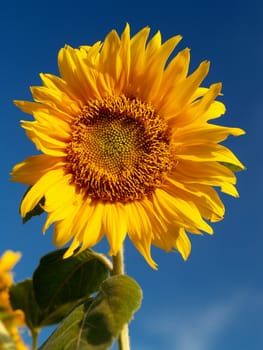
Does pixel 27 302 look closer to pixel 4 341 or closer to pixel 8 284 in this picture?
pixel 8 284

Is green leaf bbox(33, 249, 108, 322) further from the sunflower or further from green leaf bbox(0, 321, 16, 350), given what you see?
green leaf bbox(0, 321, 16, 350)

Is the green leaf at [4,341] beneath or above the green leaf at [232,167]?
beneath

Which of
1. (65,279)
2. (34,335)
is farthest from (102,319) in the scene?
(34,335)

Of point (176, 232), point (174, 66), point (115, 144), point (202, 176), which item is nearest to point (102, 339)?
point (176, 232)

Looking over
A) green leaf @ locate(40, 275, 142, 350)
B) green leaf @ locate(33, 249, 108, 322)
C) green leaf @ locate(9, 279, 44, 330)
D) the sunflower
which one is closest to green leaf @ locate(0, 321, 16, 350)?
green leaf @ locate(40, 275, 142, 350)

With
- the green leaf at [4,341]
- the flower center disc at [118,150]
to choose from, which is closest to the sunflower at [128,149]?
the flower center disc at [118,150]

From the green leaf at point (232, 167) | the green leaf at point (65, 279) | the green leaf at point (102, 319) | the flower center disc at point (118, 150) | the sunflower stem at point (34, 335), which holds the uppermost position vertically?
the flower center disc at point (118, 150)

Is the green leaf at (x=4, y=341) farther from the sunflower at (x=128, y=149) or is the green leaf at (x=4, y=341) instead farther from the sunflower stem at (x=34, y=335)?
the sunflower stem at (x=34, y=335)
